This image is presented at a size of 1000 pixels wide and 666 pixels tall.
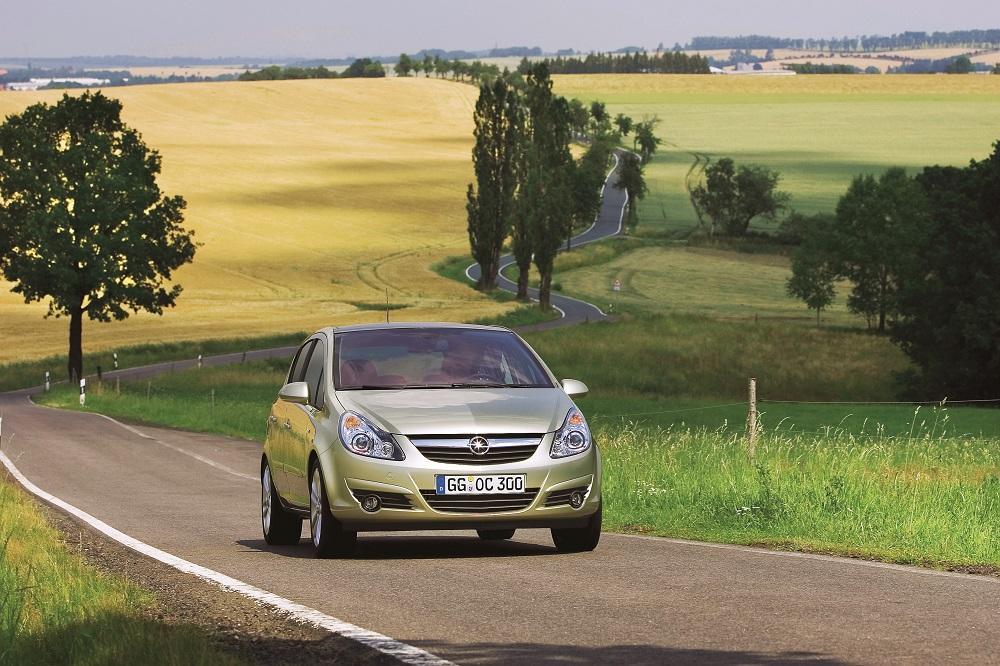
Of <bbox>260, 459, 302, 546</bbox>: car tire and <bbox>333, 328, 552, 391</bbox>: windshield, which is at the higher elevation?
<bbox>333, 328, 552, 391</bbox>: windshield

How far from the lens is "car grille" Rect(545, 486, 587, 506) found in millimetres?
11625

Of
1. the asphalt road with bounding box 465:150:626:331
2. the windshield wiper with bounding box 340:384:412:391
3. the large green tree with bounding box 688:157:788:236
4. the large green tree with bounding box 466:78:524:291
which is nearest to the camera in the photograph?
the windshield wiper with bounding box 340:384:412:391

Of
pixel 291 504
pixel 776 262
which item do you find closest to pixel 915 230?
pixel 776 262

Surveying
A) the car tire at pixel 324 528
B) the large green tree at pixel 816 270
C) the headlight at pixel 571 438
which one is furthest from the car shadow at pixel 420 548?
the large green tree at pixel 816 270

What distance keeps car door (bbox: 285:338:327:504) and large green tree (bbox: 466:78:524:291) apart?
269ft

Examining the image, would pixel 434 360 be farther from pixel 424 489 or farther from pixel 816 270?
pixel 816 270

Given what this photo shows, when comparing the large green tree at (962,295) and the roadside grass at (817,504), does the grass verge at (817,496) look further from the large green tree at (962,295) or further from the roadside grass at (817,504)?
the large green tree at (962,295)

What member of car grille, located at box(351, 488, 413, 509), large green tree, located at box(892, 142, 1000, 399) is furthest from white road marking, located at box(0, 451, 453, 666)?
large green tree, located at box(892, 142, 1000, 399)

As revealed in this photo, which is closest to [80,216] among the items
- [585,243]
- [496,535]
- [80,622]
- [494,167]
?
[494,167]

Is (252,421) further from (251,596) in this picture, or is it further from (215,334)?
(215,334)

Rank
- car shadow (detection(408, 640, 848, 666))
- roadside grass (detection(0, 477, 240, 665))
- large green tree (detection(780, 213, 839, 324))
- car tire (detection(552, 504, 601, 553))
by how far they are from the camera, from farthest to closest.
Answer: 1. large green tree (detection(780, 213, 839, 324))
2. car tire (detection(552, 504, 601, 553))
3. car shadow (detection(408, 640, 848, 666))
4. roadside grass (detection(0, 477, 240, 665))

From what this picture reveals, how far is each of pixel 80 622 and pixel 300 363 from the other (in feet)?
19.5

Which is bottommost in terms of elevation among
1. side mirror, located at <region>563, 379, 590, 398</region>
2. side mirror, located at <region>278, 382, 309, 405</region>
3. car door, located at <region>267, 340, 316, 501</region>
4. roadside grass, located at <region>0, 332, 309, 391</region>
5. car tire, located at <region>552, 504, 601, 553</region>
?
roadside grass, located at <region>0, 332, 309, 391</region>

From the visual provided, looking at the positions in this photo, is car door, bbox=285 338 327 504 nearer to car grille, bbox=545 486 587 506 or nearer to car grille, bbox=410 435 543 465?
car grille, bbox=410 435 543 465
